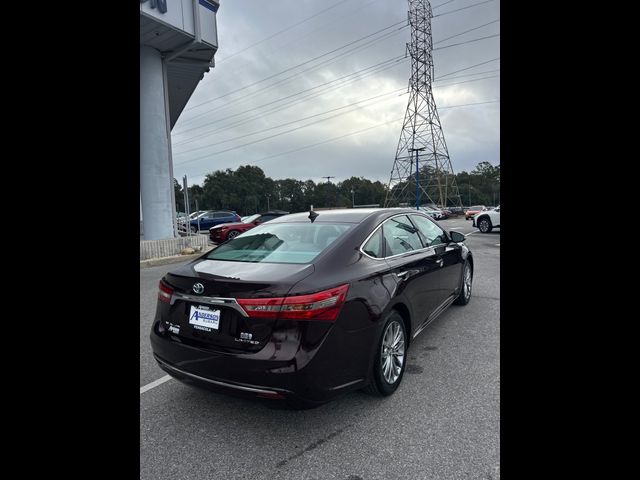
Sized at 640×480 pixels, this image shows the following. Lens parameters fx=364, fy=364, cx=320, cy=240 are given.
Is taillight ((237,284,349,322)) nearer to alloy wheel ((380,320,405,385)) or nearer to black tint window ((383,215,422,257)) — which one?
alloy wheel ((380,320,405,385))

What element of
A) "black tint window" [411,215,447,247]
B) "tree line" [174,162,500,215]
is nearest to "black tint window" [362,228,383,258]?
"black tint window" [411,215,447,247]

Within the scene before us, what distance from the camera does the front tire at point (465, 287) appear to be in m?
4.97

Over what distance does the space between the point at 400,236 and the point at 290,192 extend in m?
81.7

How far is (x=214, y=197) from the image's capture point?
220 feet

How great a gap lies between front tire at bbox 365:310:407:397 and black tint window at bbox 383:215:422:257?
0.60 metres

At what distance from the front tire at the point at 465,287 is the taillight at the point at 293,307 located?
127 inches

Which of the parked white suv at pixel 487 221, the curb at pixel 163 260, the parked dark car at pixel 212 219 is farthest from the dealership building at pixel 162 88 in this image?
the parked white suv at pixel 487 221

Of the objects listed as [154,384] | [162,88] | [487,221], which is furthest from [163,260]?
[487,221]

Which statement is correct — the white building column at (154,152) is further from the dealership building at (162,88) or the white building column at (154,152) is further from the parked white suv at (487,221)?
the parked white suv at (487,221)
